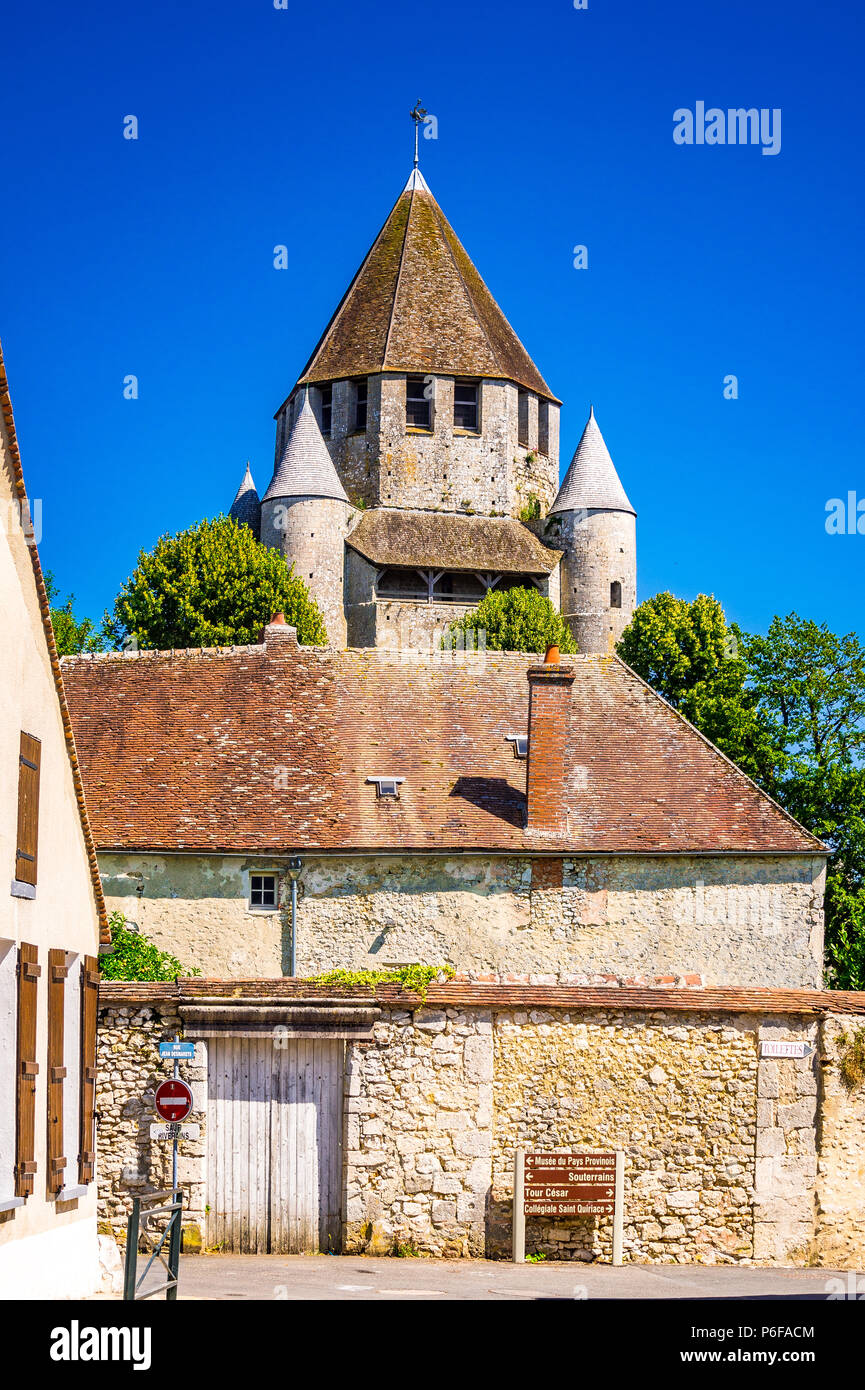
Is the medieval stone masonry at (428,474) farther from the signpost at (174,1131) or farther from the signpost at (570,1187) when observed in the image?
the signpost at (570,1187)

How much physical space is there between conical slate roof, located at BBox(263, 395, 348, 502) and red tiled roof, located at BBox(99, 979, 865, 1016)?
46343 millimetres

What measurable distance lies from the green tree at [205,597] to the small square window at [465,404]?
56.6ft

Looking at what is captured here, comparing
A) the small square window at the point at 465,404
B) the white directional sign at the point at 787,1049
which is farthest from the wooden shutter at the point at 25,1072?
the small square window at the point at 465,404

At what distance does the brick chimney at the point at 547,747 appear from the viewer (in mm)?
23859

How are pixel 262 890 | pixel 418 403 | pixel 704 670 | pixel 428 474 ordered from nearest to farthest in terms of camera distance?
1. pixel 262 890
2. pixel 704 670
3. pixel 428 474
4. pixel 418 403

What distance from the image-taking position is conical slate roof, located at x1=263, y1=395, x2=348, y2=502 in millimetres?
61219

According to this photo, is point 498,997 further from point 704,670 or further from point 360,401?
point 360,401

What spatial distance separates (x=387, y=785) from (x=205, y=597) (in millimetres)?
25268

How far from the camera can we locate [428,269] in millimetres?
68812

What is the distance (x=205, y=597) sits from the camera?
49.0m

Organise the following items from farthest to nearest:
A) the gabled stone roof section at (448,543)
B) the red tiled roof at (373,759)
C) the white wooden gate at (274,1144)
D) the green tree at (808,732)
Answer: the gabled stone roof section at (448,543), the green tree at (808,732), the red tiled roof at (373,759), the white wooden gate at (274,1144)

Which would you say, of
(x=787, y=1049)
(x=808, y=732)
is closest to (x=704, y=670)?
(x=808, y=732)
